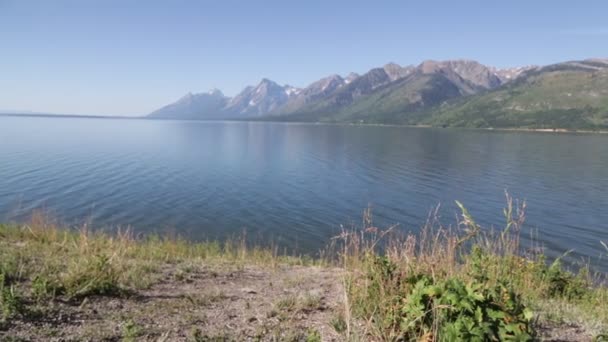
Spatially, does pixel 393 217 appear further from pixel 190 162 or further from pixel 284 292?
pixel 190 162

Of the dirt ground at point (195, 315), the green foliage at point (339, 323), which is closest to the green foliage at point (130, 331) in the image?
the dirt ground at point (195, 315)

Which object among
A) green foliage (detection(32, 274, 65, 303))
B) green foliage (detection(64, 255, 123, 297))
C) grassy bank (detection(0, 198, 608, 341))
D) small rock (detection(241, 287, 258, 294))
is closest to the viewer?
grassy bank (detection(0, 198, 608, 341))

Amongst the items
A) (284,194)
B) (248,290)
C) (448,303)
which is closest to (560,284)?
(448,303)

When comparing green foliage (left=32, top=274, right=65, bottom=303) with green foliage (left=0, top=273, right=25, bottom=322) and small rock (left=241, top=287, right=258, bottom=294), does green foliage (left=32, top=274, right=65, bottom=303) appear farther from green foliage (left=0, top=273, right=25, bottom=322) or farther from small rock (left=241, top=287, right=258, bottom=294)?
small rock (left=241, top=287, right=258, bottom=294)

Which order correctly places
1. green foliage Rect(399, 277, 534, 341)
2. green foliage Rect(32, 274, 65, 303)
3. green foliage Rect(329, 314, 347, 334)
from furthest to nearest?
green foliage Rect(32, 274, 65, 303) < green foliage Rect(329, 314, 347, 334) < green foliage Rect(399, 277, 534, 341)

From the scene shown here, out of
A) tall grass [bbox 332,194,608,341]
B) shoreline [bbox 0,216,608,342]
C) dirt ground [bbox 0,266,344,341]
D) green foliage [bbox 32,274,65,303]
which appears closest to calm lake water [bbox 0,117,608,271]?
tall grass [bbox 332,194,608,341]

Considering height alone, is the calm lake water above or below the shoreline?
below

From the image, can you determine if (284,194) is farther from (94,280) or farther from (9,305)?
(9,305)

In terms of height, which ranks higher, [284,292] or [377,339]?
[377,339]

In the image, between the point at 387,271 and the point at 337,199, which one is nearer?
the point at 387,271

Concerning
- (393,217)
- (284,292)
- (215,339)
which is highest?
(215,339)

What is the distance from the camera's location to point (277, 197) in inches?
1361

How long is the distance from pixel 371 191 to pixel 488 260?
33.3 m

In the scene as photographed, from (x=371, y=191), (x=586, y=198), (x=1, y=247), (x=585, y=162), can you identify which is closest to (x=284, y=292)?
(x=1, y=247)
